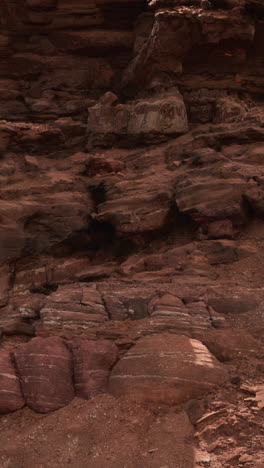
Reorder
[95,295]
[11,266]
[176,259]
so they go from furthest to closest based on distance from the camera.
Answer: [11,266], [176,259], [95,295]

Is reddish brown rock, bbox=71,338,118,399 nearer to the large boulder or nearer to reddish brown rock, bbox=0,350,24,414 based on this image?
reddish brown rock, bbox=0,350,24,414

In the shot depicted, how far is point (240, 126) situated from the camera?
39.3 feet

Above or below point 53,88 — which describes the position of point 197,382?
below

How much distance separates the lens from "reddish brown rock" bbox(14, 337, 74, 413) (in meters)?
5.21

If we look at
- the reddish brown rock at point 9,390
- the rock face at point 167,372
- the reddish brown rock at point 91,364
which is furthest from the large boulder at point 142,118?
the reddish brown rock at point 9,390

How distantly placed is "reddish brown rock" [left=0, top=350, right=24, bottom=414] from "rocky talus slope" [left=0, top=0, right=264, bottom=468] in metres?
0.02

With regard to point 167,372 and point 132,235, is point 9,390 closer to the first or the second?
point 167,372

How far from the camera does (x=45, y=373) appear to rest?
213 inches

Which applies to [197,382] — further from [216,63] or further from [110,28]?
[110,28]

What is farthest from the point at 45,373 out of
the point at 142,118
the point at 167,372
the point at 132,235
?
the point at 142,118

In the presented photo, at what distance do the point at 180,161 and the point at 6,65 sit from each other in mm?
10630

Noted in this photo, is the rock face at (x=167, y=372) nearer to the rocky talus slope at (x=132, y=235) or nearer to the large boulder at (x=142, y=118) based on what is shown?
the rocky talus slope at (x=132, y=235)

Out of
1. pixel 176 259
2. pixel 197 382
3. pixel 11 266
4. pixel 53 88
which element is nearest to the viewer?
pixel 197 382

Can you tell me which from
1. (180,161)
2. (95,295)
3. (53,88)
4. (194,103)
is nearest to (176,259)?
(95,295)
